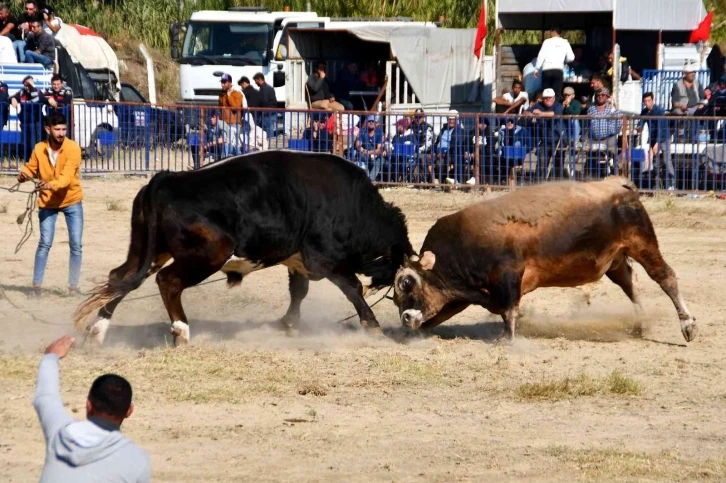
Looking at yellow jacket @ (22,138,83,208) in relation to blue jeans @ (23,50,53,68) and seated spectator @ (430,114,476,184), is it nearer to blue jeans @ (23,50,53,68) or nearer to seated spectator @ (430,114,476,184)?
seated spectator @ (430,114,476,184)

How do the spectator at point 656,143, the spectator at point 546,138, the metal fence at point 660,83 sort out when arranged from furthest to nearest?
the metal fence at point 660,83, the spectator at point 546,138, the spectator at point 656,143

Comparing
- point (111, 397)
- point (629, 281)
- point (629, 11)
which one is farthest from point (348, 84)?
point (111, 397)

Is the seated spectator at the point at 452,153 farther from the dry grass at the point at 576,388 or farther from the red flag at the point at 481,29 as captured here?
the dry grass at the point at 576,388

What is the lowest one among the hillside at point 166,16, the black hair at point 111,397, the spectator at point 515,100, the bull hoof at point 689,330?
the bull hoof at point 689,330

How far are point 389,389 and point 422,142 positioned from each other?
1063cm

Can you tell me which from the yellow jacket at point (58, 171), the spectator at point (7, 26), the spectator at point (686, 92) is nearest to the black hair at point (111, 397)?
the yellow jacket at point (58, 171)

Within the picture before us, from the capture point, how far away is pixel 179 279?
9031 millimetres

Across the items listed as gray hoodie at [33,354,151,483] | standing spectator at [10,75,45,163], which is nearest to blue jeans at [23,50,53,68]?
standing spectator at [10,75,45,163]

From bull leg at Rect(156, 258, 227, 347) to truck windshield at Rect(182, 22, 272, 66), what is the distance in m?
16.5

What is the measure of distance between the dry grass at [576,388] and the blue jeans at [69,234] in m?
4.88

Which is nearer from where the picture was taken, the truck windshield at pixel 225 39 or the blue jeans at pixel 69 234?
the blue jeans at pixel 69 234

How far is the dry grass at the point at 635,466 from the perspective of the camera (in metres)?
6.20

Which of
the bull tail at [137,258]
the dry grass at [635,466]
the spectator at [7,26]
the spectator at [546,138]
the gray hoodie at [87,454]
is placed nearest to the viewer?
the gray hoodie at [87,454]

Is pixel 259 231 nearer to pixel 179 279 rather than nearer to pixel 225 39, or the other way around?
pixel 179 279
